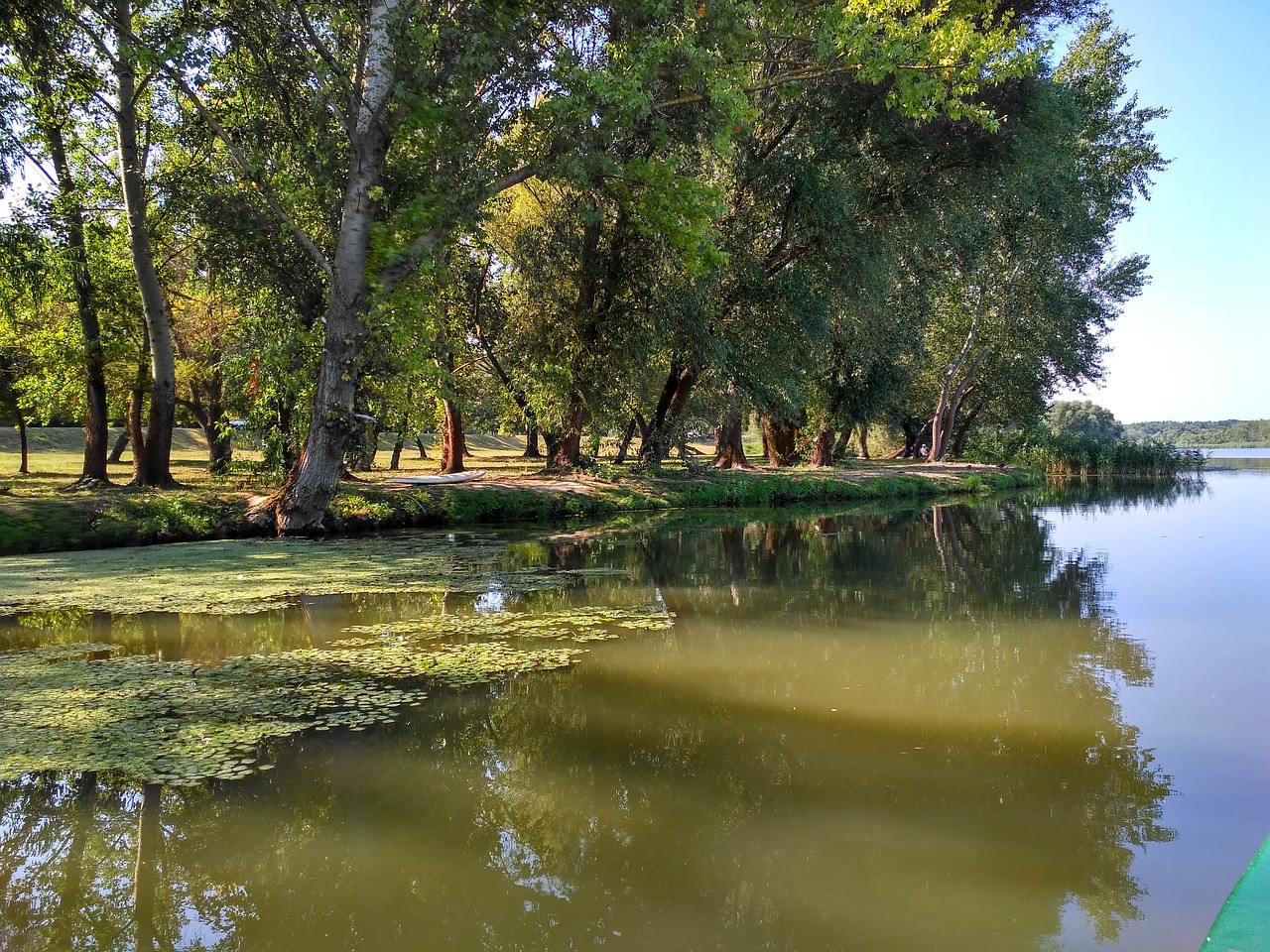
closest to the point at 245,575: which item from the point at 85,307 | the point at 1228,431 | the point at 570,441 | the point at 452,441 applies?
the point at 85,307

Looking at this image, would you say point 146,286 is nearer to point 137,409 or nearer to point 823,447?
point 137,409

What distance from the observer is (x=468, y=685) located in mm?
5961

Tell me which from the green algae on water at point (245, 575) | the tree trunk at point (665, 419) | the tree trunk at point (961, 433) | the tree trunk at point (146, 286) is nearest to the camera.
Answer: the green algae on water at point (245, 575)

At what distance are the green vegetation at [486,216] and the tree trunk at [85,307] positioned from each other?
62 mm

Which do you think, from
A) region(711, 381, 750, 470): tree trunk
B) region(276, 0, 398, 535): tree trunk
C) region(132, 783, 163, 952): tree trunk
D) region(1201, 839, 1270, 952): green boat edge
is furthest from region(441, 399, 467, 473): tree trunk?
region(1201, 839, 1270, 952): green boat edge

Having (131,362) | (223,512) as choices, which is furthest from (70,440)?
(223,512)

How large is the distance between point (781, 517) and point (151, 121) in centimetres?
1525

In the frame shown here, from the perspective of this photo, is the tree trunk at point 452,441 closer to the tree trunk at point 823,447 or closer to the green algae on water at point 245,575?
the green algae on water at point 245,575

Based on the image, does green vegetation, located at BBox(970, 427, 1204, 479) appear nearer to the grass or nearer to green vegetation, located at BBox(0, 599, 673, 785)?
the grass

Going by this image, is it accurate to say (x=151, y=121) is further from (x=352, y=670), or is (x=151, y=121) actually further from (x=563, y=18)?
(x=352, y=670)

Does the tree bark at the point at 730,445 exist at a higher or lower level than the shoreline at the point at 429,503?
higher

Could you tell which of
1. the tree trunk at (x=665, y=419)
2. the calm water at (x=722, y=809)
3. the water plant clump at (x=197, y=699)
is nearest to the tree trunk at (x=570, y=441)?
the tree trunk at (x=665, y=419)

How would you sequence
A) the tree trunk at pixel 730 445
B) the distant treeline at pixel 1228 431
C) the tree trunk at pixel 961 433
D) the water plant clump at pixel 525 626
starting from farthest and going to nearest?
1. the distant treeline at pixel 1228 431
2. the tree trunk at pixel 961 433
3. the tree trunk at pixel 730 445
4. the water plant clump at pixel 525 626

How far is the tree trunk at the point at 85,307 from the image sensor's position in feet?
51.3
